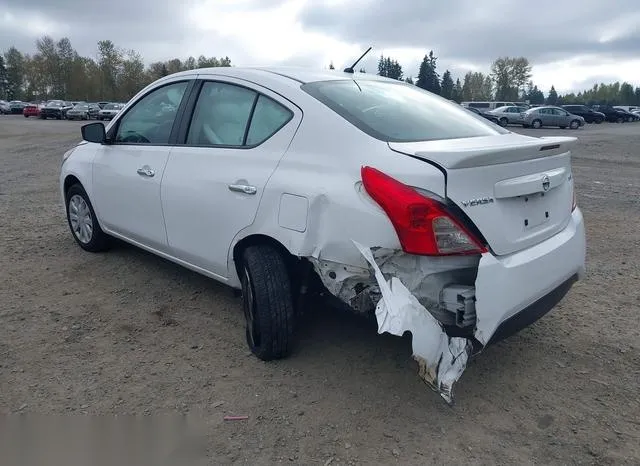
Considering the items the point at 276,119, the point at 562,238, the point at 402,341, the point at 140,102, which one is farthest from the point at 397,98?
the point at 140,102

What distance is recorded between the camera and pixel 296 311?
10.4 feet

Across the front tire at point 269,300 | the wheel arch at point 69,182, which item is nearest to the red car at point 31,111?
the wheel arch at point 69,182

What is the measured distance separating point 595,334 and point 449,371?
1.64 meters

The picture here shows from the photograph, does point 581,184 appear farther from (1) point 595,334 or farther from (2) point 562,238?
(2) point 562,238

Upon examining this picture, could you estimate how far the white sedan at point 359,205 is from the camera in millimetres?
2484

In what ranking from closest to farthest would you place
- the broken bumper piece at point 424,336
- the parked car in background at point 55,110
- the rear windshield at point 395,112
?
the broken bumper piece at point 424,336, the rear windshield at point 395,112, the parked car in background at point 55,110

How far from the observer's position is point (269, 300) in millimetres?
3002

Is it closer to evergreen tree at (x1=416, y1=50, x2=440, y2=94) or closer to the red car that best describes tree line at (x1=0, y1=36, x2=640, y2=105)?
evergreen tree at (x1=416, y1=50, x2=440, y2=94)

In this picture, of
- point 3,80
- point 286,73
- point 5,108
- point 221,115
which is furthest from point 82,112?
point 3,80

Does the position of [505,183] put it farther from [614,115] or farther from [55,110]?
[614,115]

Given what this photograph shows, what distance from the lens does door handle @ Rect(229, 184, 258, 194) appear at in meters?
3.11

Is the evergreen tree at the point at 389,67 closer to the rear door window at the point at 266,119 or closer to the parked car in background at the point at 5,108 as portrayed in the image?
the parked car in background at the point at 5,108

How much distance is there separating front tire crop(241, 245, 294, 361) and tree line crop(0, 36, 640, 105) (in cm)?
7258

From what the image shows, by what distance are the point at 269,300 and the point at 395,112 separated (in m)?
1.32
